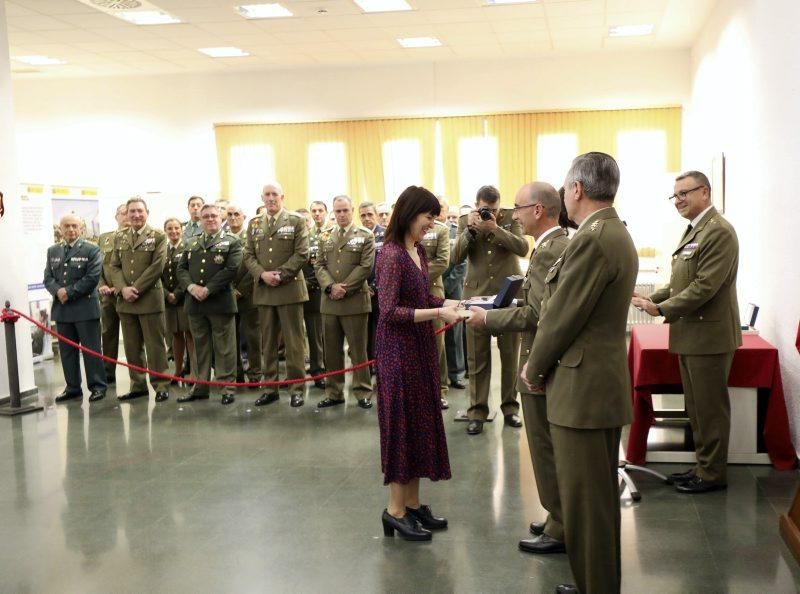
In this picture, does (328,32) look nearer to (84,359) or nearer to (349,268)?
(349,268)

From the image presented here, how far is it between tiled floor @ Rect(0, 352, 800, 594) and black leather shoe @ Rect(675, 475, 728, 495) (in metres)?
0.05

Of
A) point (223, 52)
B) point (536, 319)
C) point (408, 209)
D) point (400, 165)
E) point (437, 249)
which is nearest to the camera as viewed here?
point (536, 319)

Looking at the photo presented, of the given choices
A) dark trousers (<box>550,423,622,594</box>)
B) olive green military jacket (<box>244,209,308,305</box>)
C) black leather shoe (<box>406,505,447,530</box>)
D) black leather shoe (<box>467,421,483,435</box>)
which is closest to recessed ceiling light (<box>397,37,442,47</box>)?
olive green military jacket (<box>244,209,308,305</box>)

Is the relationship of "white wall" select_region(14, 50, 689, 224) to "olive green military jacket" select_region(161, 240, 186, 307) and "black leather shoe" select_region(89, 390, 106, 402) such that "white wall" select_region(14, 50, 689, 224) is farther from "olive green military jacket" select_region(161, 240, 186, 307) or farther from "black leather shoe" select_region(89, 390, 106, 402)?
"black leather shoe" select_region(89, 390, 106, 402)

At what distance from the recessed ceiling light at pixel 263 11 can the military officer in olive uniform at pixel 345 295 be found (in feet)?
9.76

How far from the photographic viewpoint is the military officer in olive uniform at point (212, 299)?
696 cm

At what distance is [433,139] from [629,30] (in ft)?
10.2

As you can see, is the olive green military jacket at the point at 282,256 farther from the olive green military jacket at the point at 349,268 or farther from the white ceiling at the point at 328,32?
the white ceiling at the point at 328,32

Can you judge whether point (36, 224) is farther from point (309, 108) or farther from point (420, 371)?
point (420, 371)

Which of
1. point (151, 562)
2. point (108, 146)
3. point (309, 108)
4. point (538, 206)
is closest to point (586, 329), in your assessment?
point (538, 206)

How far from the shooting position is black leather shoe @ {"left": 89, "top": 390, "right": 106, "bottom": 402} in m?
7.12

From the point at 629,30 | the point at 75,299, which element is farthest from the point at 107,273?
the point at 629,30

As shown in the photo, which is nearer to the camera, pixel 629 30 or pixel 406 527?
pixel 406 527

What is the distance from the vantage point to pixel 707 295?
410cm
